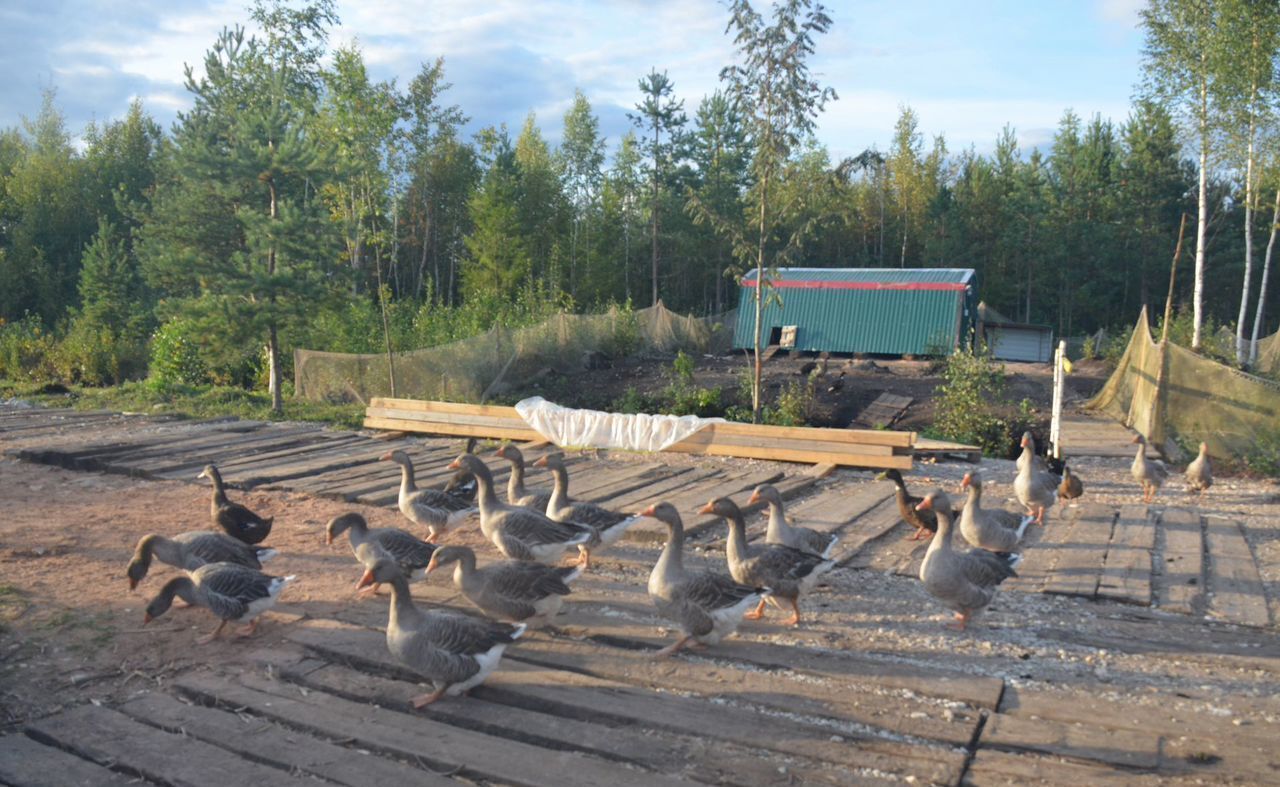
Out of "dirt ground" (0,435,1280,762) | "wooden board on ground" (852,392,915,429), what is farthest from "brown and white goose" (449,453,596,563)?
"wooden board on ground" (852,392,915,429)

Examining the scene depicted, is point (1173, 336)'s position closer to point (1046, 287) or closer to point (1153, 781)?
point (1046, 287)

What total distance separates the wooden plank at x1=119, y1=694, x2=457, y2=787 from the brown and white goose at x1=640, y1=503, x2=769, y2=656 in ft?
6.26

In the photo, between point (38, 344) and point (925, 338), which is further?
point (925, 338)

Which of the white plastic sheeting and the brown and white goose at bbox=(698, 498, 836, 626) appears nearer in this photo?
the brown and white goose at bbox=(698, 498, 836, 626)

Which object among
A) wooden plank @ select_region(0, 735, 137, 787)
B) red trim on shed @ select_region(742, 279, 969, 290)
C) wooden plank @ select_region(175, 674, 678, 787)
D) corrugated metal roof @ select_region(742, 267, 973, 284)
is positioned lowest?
wooden plank @ select_region(0, 735, 137, 787)

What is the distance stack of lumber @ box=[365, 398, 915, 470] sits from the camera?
12.2 meters

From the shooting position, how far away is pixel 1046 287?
48.2 meters

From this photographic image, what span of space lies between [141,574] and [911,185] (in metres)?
52.0

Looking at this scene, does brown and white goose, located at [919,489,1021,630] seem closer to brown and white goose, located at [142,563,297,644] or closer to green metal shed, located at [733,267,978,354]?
brown and white goose, located at [142,563,297,644]

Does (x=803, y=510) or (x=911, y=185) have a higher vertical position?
(x=911, y=185)

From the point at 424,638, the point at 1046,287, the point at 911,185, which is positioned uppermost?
the point at 911,185

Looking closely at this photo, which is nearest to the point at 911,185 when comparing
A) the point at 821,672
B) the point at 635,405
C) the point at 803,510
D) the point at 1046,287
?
the point at 1046,287

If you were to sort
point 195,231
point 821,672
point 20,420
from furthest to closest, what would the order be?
1. point 195,231
2. point 20,420
3. point 821,672

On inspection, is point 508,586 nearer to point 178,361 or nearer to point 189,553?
point 189,553
